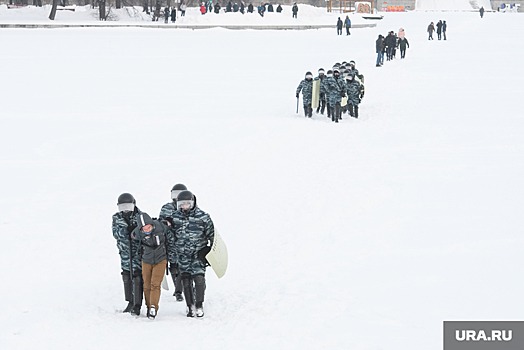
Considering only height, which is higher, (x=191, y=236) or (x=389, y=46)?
(x=389, y=46)

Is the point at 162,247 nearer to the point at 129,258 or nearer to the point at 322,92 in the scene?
the point at 129,258

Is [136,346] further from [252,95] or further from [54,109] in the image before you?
[252,95]

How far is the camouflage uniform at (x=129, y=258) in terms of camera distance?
8484 mm

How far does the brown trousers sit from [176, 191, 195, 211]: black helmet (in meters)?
0.55

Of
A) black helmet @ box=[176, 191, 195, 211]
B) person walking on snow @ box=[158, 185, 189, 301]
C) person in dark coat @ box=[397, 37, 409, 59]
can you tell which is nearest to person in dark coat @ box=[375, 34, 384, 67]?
person in dark coat @ box=[397, 37, 409, 59]

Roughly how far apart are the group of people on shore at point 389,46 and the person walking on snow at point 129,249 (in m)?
26.7

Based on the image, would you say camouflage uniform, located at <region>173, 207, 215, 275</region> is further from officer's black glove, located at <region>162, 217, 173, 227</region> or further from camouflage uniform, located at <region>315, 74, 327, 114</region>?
camouflage uniform, located at <region>315, 74, 327, 114</region>

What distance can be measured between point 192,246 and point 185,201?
1.59ft

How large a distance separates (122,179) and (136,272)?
6.63m

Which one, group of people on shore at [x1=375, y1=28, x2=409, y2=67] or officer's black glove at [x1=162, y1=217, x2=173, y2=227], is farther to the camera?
group of people on shore at [x1=375, y1=28, x2=409, y2=67]

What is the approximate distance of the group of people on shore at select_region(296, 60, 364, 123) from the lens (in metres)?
21.5

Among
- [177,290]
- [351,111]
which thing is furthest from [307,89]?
[177,290]

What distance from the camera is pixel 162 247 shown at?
27.4 feet

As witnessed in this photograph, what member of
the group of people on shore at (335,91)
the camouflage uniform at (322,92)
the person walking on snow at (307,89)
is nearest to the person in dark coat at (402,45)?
the camouflage uniform at (322,92)
